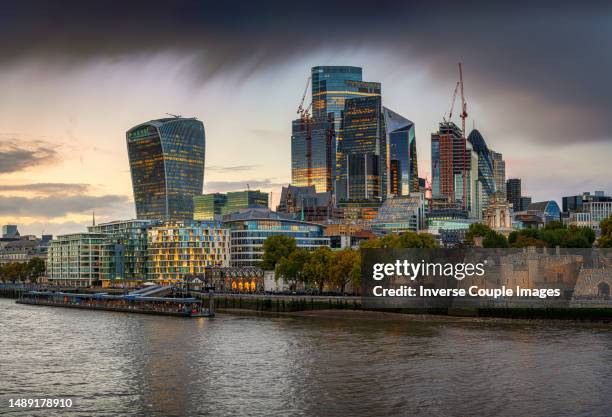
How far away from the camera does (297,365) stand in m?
65.9

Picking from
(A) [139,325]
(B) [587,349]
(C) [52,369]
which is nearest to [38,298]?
(A) [139,325]

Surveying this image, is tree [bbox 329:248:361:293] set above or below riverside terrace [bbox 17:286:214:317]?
above

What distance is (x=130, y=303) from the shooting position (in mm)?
A: 143250

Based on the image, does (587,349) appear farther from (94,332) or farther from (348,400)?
(94,332)

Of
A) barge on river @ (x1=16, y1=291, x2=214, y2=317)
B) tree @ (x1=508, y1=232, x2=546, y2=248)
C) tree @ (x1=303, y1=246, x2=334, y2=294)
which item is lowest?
barge on river @ (x1=16, y1=291, x2=214, y2=317)

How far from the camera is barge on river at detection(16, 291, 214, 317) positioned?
126 metres

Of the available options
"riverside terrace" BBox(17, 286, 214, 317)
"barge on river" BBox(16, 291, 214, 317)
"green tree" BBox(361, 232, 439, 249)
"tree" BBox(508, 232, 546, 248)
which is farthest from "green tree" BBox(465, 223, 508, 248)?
"barge on river" BBox(16, 291, 214, 317)

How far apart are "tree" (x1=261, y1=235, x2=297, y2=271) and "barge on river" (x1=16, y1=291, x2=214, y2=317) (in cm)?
2715

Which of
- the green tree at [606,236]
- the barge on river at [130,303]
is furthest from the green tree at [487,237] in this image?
the barge on river at [130,303]

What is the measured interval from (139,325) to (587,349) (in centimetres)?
5771

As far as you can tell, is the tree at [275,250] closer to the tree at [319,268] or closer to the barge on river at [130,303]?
the tree at [319,268]

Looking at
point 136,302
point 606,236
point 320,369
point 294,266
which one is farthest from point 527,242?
point 320,369

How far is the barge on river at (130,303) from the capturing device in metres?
126

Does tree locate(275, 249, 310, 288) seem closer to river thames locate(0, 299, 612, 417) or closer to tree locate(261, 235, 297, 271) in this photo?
tree locate(261, 235, 297, 271)
